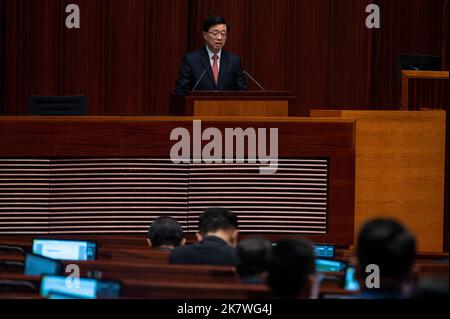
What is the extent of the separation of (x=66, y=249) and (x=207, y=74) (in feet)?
11.0

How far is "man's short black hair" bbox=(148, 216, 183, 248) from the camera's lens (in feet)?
18.5

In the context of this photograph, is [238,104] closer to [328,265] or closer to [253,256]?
[328,265]

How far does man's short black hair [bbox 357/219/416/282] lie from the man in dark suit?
17.8ft

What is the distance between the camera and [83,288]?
12.9 feet

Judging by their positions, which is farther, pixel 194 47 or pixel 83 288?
pixel 194 47

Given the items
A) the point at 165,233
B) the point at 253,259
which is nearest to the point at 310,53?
the point at 165,233

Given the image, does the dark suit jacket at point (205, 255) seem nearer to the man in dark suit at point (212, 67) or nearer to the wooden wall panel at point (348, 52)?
the man in dark suit at point (212, 67)

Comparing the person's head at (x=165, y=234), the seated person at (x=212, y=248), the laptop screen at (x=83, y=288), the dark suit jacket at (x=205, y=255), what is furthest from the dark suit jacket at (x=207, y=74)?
the laptop screen at (x=83, y=288)

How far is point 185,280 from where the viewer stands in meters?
4.31

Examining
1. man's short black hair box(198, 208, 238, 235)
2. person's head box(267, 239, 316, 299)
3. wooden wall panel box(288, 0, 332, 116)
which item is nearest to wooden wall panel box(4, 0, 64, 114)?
wooden wall panel box(288, 0, 332, 116)

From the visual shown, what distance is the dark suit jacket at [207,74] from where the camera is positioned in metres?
8.52

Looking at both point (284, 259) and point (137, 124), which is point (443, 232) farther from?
point (284, 259)

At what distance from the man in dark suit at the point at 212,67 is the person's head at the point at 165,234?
2.87m
